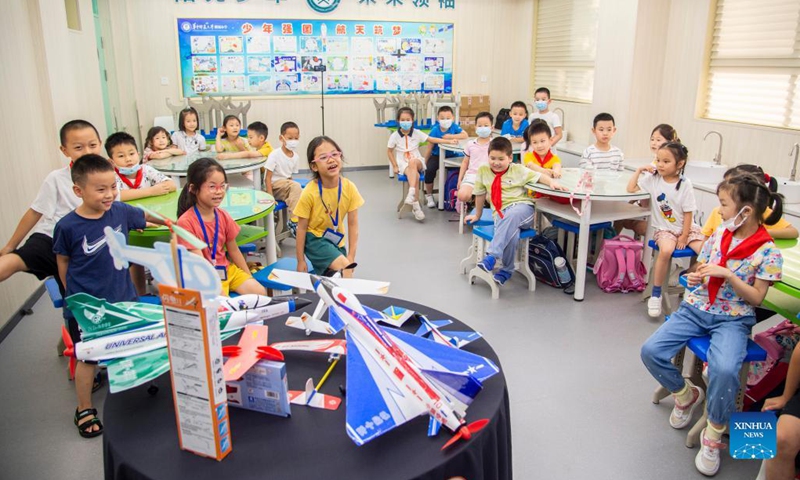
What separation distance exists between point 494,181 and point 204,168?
85.8 inches

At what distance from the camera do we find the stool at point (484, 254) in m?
4.15

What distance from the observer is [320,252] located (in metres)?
3.28

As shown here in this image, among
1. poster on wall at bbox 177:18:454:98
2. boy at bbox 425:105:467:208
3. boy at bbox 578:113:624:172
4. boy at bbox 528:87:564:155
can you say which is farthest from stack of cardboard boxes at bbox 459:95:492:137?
boy at bbox 578:113:624:172

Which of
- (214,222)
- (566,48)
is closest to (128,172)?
(214,222)

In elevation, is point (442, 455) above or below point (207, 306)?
below

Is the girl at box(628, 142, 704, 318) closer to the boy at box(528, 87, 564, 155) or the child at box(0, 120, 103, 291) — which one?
the boy at box(528, 87, 564, 155)

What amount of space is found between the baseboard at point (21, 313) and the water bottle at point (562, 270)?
361cm

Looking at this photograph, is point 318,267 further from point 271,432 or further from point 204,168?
point 271,432

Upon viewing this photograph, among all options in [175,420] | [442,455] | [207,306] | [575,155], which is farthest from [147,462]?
[575,155]

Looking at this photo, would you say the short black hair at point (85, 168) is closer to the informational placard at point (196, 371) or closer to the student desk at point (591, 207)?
the informational placard at point (196, 371)

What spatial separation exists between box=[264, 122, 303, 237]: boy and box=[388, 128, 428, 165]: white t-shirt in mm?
1592

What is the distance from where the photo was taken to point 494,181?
4.18 metres

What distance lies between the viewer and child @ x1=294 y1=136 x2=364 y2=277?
3.16 meters

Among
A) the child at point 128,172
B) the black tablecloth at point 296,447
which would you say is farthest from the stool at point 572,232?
the black tablecloth at point 296,447
